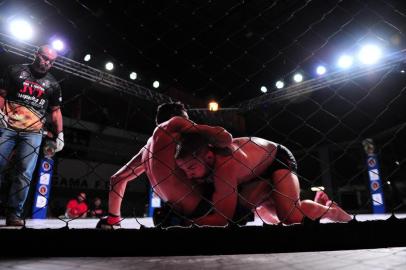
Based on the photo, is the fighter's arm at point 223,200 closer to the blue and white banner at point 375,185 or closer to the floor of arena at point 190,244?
the floor of arena at point 190,244

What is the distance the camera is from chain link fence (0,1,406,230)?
4.42ft

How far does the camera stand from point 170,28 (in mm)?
3838

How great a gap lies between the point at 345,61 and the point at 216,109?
2.14 meters

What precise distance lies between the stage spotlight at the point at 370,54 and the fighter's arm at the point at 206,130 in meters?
3.56

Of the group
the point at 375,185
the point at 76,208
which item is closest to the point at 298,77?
the point at 375,185

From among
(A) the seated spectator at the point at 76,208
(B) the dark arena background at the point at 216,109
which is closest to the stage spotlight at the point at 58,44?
(B) the dark arena background at the point at 216,109

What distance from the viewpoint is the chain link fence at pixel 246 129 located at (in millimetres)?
1346

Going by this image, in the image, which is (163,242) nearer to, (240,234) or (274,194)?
(240,234)

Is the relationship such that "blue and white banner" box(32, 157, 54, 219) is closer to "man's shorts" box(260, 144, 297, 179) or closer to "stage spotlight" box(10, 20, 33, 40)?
"stage spotlight" box(10, 20, 33, 40)

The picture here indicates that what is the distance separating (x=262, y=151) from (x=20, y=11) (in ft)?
14.1

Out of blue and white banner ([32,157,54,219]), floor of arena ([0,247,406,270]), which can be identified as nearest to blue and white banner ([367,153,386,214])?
floor of arena ([0,247,406,270])

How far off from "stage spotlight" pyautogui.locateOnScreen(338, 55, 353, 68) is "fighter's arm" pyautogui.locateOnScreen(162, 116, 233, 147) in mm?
3835

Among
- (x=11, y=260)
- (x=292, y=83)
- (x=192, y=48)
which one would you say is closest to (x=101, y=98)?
(x=192, y=48)

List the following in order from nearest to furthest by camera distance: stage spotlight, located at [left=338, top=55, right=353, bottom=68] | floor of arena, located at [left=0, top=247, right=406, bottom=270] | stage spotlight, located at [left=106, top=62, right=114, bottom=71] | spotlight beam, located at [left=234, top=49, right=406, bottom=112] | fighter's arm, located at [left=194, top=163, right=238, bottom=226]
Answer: floor of arena, located at [left=0, top=247, right=406, bottom=270]
fighter's arm, located at [left=194, top=163, right=238, bottom=226]
spotlight beam, located at [left=234, top=49, right=406, bottom=112]
stage spotlight, located at [left=338, top=55, right=353, bottom=68]
stage spotlight, located at [left=106, top=62, right=114, bottom=71]
